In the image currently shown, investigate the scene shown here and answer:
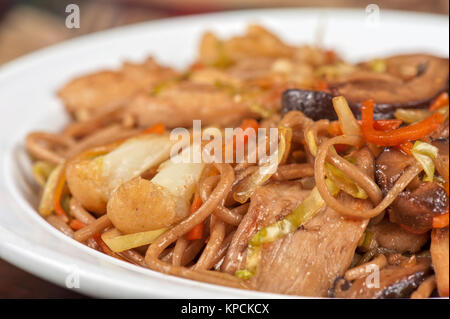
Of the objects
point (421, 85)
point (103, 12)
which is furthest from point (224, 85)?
point (103, 12)

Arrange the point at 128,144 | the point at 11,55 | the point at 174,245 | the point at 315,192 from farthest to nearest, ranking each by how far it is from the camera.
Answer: the point at 11,55, the point at 128,144, the point at 174,245, the point at 315,192

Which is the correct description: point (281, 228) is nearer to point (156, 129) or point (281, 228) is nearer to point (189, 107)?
point (156, 129)

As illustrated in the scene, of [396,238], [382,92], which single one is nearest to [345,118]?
[382,92]

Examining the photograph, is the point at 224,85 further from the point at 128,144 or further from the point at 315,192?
the point at 315,192

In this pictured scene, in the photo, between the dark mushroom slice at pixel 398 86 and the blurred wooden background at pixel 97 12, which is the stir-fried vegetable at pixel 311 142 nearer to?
the dark mushroom slice at pixel 398 86

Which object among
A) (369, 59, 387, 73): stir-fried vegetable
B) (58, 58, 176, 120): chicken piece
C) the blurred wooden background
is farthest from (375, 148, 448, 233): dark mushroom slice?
the blurred wooden background

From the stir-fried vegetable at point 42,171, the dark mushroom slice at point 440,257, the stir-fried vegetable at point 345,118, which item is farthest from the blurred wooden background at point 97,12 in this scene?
the dark mushroom slice at point 440,257

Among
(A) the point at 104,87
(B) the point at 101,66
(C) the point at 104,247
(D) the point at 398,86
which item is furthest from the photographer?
(B) the point at 101,66
